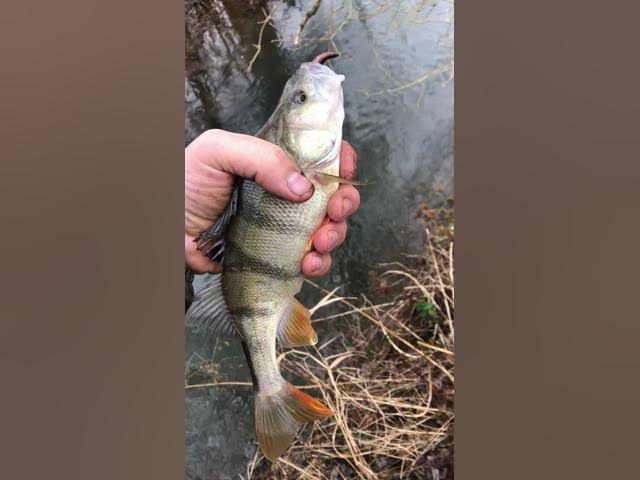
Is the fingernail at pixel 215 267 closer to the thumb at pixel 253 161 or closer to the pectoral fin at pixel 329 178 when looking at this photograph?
the thumb at pixel 253 161

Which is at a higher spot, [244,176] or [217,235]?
[244,176]

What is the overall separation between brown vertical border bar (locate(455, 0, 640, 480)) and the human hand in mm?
322

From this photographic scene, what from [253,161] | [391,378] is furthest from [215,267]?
[391,378]

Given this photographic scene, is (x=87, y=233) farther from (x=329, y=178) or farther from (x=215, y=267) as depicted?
(x=329, y=178)

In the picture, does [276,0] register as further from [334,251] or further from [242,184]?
[334,251]

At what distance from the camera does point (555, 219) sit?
1931 millimetres

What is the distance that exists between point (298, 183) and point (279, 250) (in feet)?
0.62

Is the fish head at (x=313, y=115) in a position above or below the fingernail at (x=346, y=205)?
above

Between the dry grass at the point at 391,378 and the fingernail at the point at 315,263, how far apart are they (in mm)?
80

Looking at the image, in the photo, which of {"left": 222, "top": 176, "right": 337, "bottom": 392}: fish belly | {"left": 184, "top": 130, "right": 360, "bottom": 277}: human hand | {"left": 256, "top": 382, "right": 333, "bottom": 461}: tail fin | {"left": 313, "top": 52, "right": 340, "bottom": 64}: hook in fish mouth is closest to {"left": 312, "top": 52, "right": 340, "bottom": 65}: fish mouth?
{"left": 313, "top": 52, "right": 340, "bottom": 64}: hook in fish mouth

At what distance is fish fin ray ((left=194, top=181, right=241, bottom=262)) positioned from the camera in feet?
6.46

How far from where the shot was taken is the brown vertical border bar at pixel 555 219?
190 cm

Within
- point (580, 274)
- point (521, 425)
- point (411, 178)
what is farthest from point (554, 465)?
point (411, 178)

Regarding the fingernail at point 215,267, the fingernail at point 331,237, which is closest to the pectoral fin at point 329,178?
the fingernail at point 331,237
